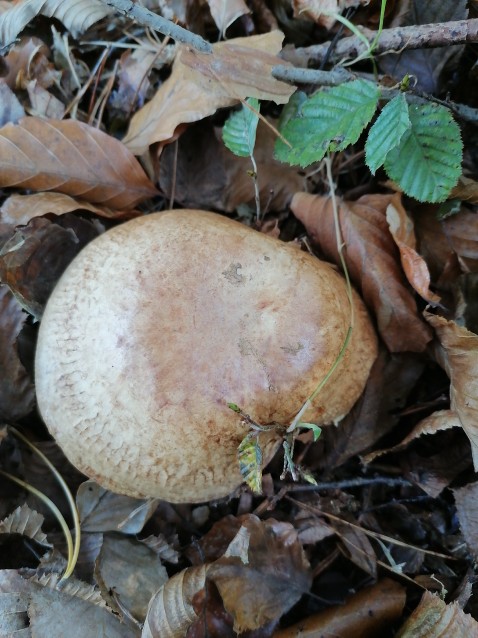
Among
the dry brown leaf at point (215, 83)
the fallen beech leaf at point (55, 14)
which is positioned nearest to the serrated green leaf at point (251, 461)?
the dry brown leaf at point (215, 83)

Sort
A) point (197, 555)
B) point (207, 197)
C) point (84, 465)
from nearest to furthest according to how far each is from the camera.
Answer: point (84, 465) < point (197, 555) < point (207, 197)

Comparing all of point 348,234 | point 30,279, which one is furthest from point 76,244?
point 348,234

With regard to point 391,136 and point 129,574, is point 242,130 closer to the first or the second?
point 391,136

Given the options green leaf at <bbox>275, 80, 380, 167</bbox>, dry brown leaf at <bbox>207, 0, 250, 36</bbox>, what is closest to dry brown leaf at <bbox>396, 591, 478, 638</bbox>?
green leaf at <bbox>275, 80, 380, 167</bbox>

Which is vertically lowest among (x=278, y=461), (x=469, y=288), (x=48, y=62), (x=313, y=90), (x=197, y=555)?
(x=197, y=555)

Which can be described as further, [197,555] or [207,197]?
[207,197]

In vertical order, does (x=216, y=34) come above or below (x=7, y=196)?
above

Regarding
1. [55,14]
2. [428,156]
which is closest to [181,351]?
[428,156]

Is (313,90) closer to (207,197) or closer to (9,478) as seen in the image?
(207,197)
